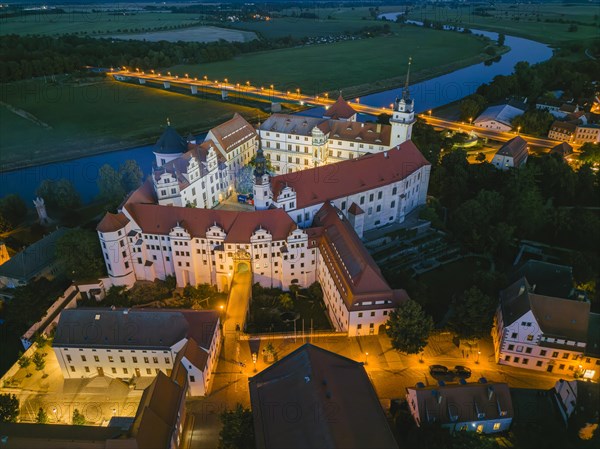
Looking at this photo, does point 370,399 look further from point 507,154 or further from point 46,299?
point 507,154

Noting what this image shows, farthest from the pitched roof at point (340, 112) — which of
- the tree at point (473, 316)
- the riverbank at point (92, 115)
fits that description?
the tree at point (473, 316)

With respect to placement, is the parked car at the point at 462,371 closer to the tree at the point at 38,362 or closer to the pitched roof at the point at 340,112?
the tree at the point at 38,362

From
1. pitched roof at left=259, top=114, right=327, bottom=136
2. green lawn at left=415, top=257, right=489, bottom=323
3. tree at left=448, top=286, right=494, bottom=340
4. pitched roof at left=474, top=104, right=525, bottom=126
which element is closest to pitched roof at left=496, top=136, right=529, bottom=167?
pitched roof at left=474, top=104, right=525, bottom=126

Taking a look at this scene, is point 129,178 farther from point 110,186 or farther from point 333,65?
point 333,65

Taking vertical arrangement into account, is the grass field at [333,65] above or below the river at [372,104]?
above

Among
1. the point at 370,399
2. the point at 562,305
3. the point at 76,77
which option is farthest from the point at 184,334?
the point at 76,77

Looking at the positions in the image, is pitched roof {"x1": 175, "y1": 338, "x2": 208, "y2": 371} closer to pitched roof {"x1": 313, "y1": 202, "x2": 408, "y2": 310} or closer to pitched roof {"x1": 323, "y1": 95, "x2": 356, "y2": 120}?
pitched roof {"x1": 313, "y1": 202, "x2": 408, "y2": 310}
